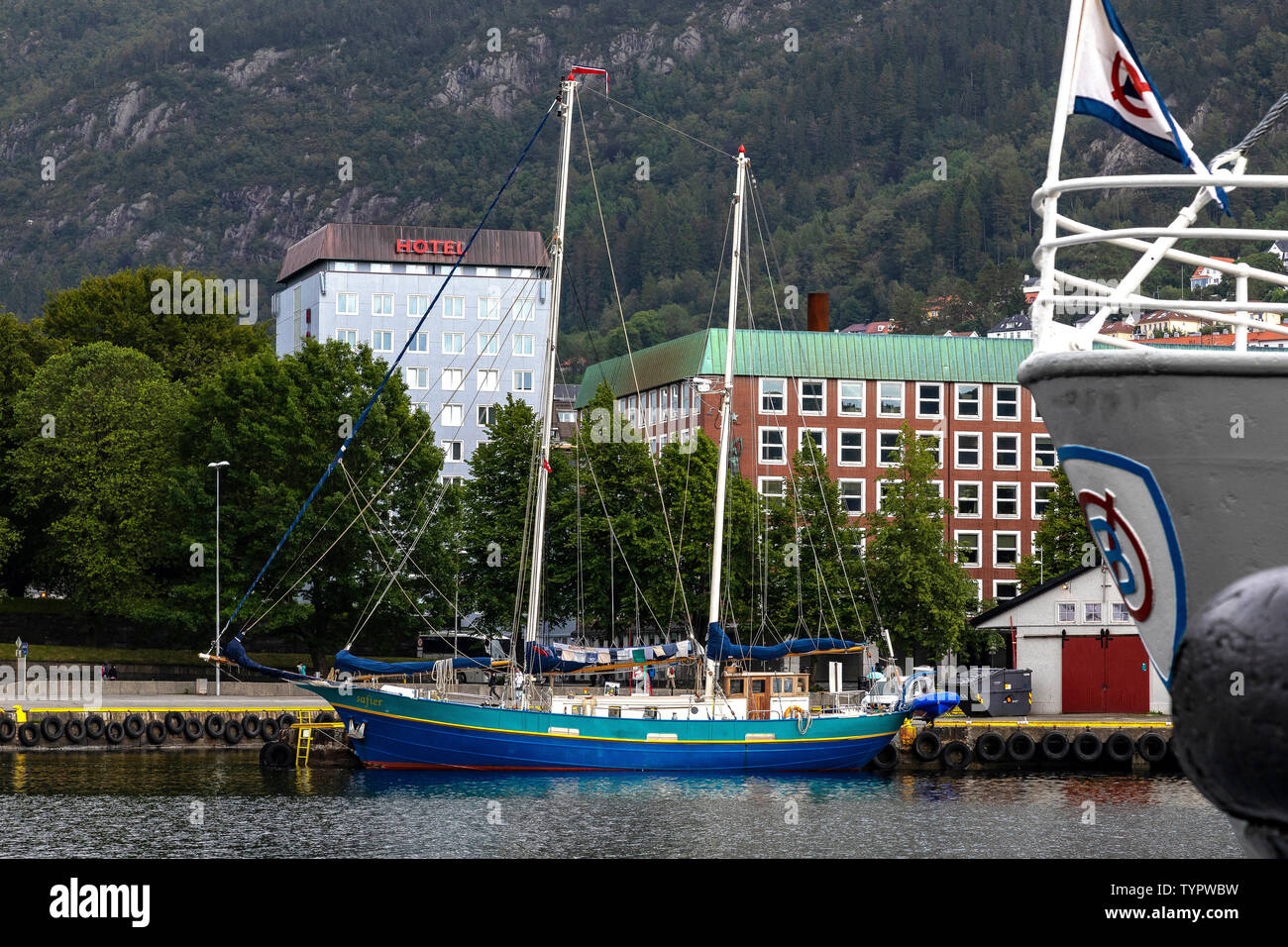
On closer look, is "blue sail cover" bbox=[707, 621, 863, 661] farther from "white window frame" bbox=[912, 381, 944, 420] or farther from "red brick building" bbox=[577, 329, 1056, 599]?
"white window frame" bbox=[912, 381, 944, 420]

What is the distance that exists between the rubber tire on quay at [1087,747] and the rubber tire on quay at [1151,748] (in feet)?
4.21

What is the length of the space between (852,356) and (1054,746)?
57.4 metres

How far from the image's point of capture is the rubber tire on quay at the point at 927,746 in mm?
59969

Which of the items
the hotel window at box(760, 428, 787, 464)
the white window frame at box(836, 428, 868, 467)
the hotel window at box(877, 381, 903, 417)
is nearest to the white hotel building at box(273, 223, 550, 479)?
the hotel window at box(760, 428, 787, 464)

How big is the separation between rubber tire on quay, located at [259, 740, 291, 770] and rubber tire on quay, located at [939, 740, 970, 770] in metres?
21.3

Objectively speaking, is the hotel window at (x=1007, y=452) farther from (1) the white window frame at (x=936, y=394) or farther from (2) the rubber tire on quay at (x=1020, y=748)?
(2) the rubber tire on quay at (x=1020, y=748)

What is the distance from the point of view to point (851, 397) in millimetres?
112938

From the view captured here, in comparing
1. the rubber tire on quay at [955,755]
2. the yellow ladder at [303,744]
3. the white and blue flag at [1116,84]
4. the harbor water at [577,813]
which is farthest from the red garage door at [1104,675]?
the white and blue flag at [1116,84]

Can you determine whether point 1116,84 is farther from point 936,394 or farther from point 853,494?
point 936,394

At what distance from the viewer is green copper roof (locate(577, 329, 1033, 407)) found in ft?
366

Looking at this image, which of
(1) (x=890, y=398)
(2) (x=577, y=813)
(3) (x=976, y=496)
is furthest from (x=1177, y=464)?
(3) (x=976, y=496)

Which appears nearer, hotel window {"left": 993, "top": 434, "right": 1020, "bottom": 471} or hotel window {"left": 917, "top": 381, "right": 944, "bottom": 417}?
hotel window {"left": 917, "top": 381, "right": 944, "bottom": 417}
